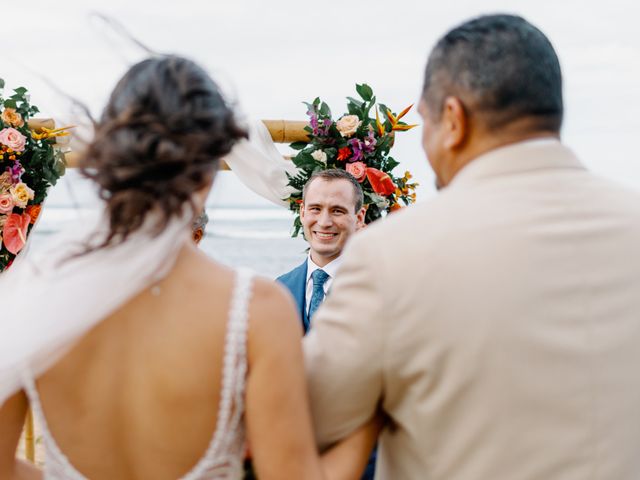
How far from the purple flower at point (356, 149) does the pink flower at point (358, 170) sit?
11cm

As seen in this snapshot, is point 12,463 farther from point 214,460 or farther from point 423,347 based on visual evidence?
point 423,347

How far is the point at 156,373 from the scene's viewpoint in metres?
1.98

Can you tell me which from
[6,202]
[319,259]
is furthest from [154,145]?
[6,202]

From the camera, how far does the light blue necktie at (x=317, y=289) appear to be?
209 inches

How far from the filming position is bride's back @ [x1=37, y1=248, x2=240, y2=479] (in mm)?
1983

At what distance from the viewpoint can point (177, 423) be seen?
79.5 inches

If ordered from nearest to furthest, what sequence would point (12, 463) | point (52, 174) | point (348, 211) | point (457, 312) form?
point (457, 312)
point (12, 463)
point (348, 211)
point (52, 174)

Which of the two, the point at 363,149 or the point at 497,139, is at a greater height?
the point at 497,139

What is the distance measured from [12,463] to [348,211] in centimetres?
384

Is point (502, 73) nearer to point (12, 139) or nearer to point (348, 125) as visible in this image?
point (348, 125)

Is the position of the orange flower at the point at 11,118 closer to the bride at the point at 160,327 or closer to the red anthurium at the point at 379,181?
the red anthurium at the point at 379,181

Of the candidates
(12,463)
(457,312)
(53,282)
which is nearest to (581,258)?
(457,312)

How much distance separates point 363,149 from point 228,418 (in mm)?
4573

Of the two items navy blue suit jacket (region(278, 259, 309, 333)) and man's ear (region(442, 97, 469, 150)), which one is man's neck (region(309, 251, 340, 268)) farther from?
man's ear (region(442, 97, 469, 150))
